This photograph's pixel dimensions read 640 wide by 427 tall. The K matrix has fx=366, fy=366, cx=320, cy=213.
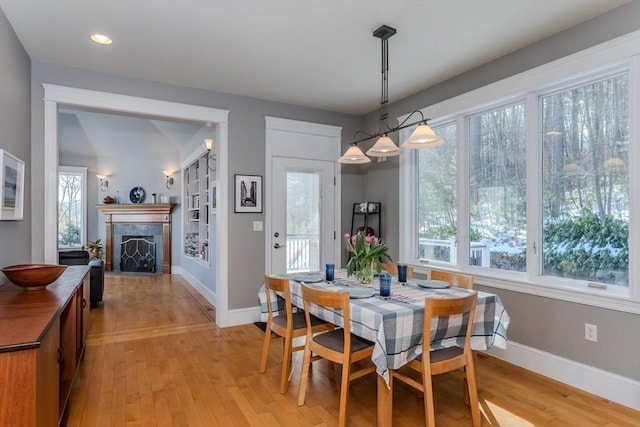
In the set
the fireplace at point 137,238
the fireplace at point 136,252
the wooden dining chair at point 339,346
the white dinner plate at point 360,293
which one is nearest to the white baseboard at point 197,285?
the fireplace at point 137,238

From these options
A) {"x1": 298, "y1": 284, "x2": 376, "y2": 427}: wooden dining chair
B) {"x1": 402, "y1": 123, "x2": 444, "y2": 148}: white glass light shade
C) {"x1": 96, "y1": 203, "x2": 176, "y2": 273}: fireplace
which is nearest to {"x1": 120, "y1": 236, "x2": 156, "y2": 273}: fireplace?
{"x1": 96, "y1": 203, "x2": 176, "y2": 273}: fireplace

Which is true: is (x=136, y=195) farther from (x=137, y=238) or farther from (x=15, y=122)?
(x=15, y=122)

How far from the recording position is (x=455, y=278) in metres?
2.84

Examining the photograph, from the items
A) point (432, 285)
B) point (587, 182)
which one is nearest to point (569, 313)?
point (587, 182)

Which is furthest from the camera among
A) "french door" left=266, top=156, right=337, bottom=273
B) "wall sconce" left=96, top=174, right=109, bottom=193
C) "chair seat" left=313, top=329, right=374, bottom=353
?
"wall sconce" left=96, top=174, right=109, bottom=193

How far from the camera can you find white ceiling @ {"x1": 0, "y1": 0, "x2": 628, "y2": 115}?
8.16ft

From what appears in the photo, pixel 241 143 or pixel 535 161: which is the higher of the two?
pixel 241 143

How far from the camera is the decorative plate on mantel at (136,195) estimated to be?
838 centimetres

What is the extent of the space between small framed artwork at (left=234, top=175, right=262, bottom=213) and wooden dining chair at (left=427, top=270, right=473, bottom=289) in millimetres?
2255

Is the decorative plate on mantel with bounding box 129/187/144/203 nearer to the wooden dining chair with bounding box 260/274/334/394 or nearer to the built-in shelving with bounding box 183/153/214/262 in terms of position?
the built-in shelving with bounding box 183/153/214/262

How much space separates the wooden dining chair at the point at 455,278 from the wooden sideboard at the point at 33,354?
2.53 metres

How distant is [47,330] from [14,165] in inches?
69.9

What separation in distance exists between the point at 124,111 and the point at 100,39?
885 millimetres

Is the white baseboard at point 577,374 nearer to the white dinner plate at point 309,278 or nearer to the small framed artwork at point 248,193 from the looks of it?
the white dinner plate at point 309,278
